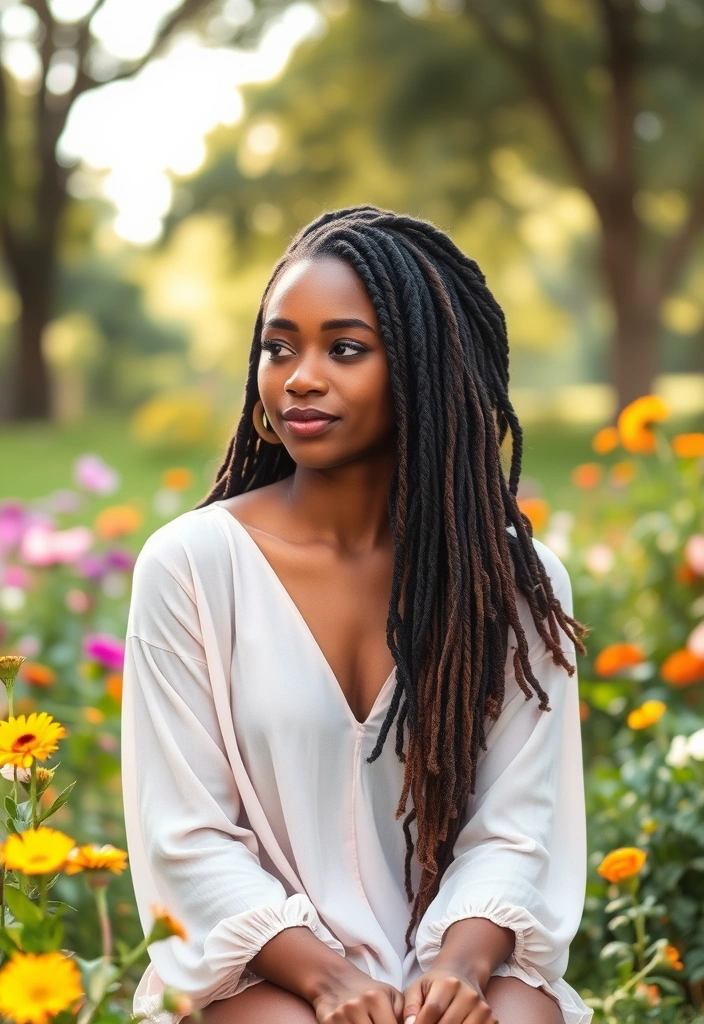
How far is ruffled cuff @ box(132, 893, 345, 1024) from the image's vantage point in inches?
A: 67.5

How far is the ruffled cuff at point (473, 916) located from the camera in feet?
5.99

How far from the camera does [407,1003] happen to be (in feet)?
5.51

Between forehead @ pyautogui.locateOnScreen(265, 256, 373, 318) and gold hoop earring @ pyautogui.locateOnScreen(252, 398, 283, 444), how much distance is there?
24cm

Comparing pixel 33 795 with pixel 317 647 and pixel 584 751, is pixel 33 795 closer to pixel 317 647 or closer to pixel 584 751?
pixel 317 647

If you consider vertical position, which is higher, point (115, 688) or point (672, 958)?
point (115, 688)

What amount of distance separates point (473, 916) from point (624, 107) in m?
12.4

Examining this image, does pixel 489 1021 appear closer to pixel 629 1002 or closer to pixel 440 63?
pixel 629 1002

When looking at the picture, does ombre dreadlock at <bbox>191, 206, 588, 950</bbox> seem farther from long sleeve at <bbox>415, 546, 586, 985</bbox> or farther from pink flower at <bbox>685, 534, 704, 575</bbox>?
pink flower at <bbox>685, 534, 704, 575</bbox>

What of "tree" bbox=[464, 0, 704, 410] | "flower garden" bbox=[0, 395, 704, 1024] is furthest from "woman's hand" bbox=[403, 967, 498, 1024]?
"tree" bbox=[464, 0, 704, 410]

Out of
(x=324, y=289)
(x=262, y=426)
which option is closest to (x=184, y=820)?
(x=262, y=426)

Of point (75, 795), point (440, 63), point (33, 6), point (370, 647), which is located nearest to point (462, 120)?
point (440, 63)

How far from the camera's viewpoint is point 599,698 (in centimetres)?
346

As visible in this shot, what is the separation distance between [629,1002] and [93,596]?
Result: 92.3 inches

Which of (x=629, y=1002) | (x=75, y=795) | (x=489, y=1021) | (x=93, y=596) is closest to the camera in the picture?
(x=489, y=1021)
